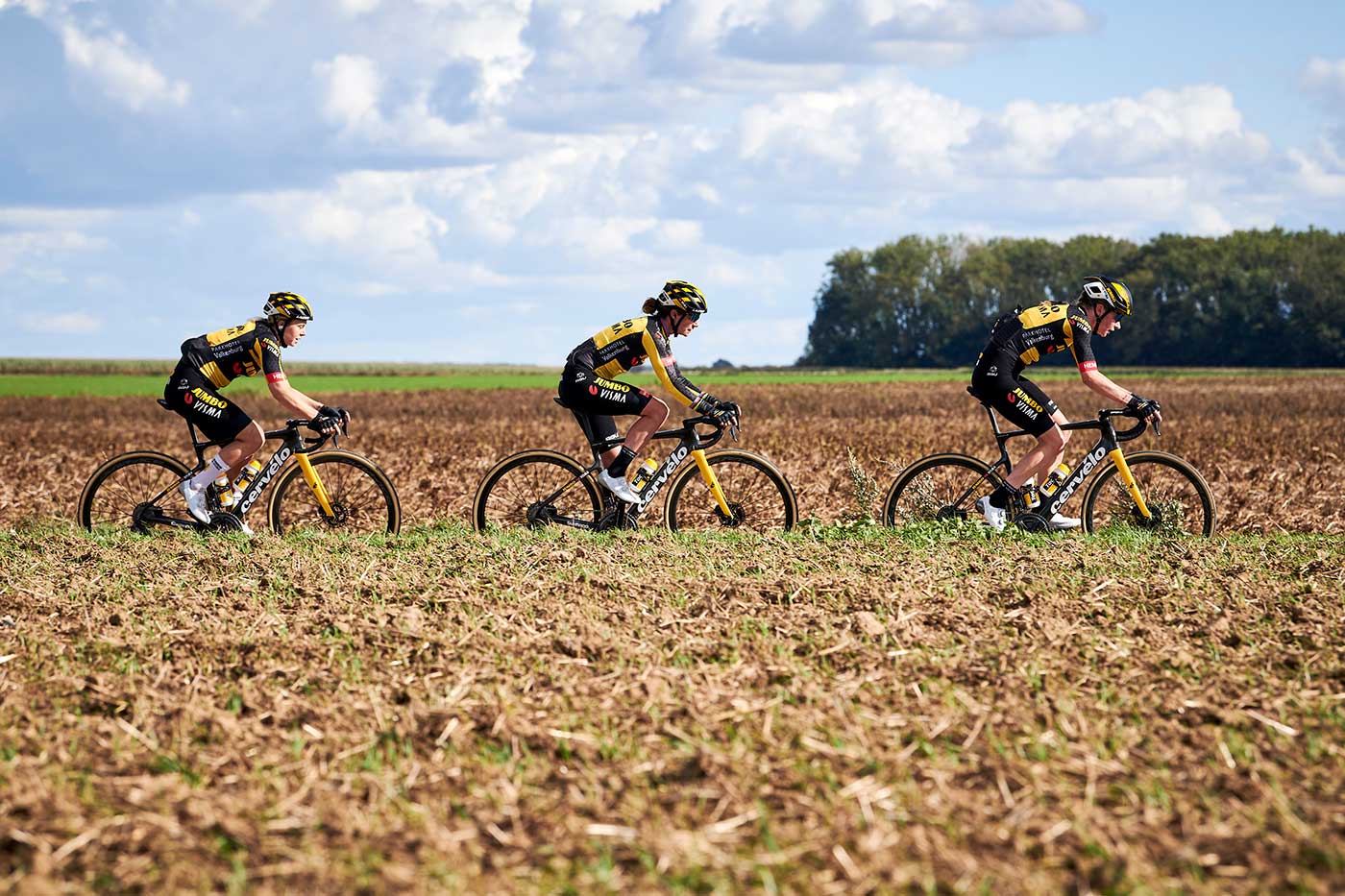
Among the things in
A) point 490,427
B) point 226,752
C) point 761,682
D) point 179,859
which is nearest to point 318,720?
point 226,752

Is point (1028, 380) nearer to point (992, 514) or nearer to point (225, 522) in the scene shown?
point (992, 514)

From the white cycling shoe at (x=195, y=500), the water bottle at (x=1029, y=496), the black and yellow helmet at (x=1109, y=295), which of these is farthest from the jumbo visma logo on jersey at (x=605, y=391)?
the black and yellow helmet at (x=1109, y=295)

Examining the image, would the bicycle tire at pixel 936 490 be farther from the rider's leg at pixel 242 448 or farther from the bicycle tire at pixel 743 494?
the rider's leg at pixel 242 448

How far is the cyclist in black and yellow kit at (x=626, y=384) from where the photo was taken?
10.6 m

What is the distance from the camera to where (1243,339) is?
93875mm

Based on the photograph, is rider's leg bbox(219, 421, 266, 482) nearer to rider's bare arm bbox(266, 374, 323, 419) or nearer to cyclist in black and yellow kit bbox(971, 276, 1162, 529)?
rider's bare arm bbox(266, 374, 323, 419)

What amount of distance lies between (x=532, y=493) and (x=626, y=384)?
4.21ft

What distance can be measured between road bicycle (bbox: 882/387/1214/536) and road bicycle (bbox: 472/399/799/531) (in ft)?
3.70

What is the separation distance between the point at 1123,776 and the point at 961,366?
342ft

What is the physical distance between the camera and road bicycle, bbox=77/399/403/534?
11438 mm

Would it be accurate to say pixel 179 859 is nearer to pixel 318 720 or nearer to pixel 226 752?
pixel 226 752

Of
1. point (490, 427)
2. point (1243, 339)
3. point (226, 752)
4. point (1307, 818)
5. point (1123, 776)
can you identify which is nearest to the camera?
point (1307, 818)

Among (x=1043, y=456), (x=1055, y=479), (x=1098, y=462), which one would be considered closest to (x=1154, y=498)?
(x=1098, y=462)

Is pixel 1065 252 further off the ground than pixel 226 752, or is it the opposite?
pixel 1065 252
